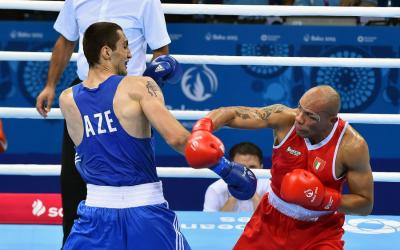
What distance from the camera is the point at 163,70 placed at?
337 centimetres

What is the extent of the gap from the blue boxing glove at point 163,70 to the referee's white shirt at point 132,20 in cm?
20

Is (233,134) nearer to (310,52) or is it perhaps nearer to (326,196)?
(310,52)

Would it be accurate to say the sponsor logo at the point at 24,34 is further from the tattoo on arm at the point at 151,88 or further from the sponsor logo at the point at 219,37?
the tattoo on arm at the point at 151,88

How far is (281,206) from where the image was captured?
3484mm

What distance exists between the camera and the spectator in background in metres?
4.83

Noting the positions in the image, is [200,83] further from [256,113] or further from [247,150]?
[256,113]

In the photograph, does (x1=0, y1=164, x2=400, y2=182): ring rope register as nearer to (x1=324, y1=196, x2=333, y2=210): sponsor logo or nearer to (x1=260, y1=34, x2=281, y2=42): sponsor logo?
(x1=324, y1=196, x2=333, y2=210): sponsor logo

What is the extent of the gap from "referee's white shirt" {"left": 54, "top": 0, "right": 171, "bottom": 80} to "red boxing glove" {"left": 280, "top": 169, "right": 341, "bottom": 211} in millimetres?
842

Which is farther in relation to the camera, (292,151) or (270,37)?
(270,37)

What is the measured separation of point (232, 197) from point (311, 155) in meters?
1.45

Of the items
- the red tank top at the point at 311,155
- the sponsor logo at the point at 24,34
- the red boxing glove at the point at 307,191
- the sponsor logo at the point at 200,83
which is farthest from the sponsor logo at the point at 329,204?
the sponsor logo at the point at 24,34

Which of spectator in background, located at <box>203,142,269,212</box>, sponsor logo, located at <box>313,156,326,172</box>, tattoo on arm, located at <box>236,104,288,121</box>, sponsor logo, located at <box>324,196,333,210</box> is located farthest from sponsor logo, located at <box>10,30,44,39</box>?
sponsor logo, located at <box>324,196,333,210</box>

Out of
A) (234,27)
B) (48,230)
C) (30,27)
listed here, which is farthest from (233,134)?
→ (48,230)

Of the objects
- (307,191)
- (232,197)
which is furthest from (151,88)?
(232,197)
